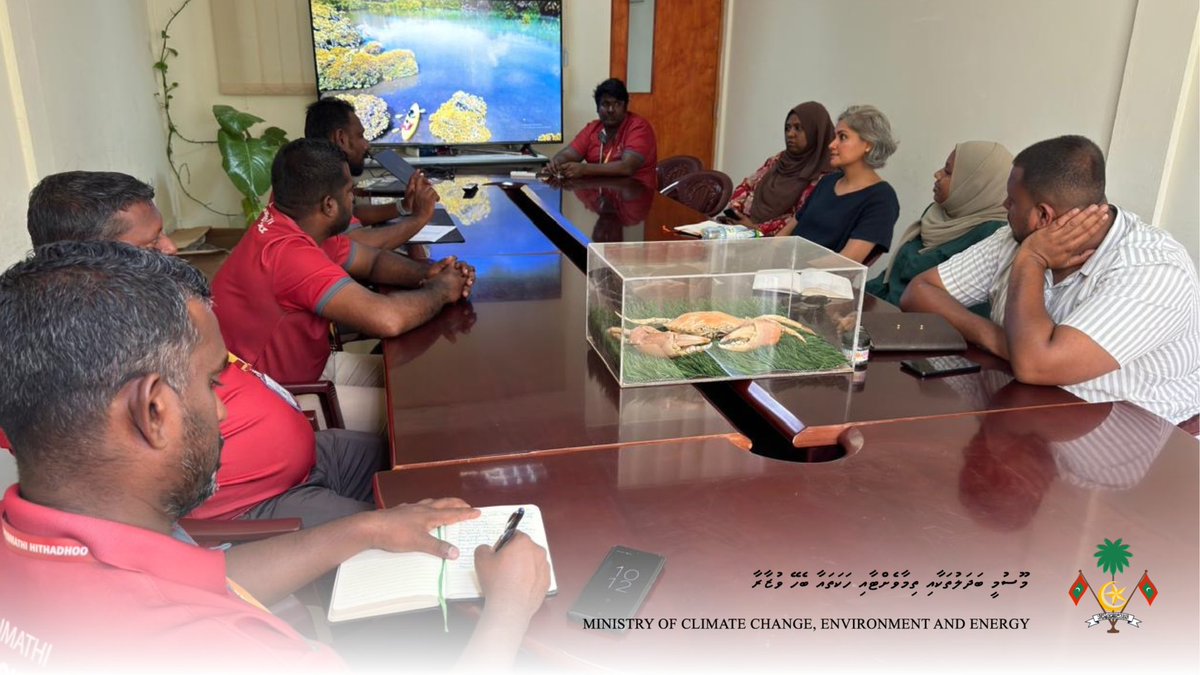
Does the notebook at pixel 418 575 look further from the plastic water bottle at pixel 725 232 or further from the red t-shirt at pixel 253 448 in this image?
the plastic water bottle at pixel 725 232

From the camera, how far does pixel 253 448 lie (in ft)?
4.89

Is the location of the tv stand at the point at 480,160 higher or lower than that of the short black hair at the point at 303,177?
lower

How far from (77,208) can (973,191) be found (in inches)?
102

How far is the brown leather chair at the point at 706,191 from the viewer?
165 inches

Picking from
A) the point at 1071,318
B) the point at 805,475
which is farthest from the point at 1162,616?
the point at 1071,318

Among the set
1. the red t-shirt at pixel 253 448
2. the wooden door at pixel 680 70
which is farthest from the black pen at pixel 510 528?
the wooden door at pixel 680 70

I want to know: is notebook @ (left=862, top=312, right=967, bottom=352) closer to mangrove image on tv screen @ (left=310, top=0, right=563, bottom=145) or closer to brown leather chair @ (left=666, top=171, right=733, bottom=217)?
brown leather chair @ (left=666, top=171, right=733, bottom=217)

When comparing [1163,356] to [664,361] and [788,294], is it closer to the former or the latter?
[788,294]

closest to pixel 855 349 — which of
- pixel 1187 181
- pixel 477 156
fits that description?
pixel 1187 181

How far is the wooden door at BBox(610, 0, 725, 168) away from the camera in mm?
5980

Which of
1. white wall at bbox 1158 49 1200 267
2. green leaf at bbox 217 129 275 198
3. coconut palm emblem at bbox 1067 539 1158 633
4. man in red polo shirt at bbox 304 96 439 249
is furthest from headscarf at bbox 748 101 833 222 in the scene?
green leaf at bbox 217 129 275 198

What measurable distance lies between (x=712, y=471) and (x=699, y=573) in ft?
0.91

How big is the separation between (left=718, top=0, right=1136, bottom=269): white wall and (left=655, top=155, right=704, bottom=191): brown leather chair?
0.92 metres

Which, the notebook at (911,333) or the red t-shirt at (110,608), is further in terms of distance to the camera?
the notebook at (911,333)
